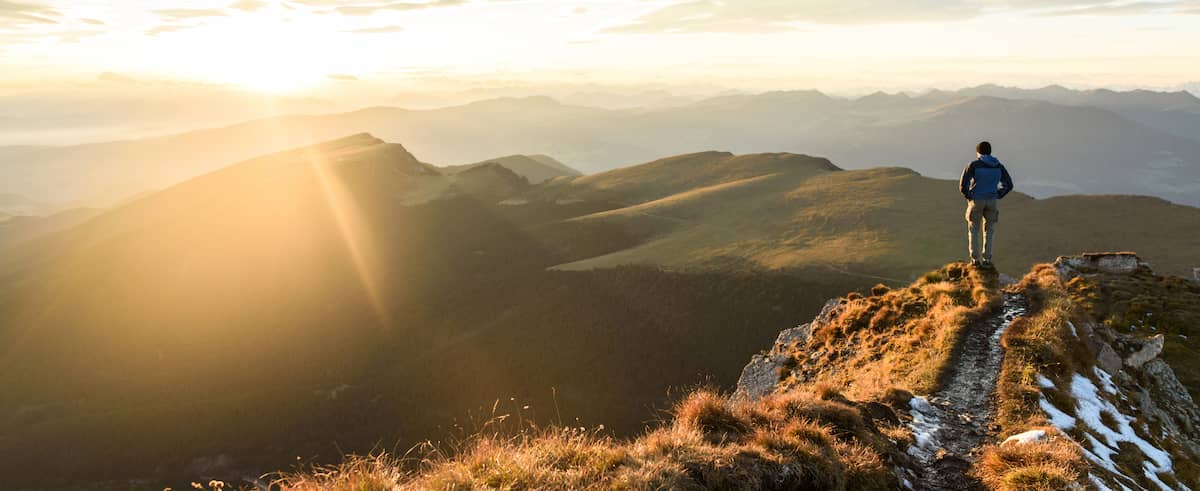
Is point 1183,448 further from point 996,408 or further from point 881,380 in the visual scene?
point 881,380

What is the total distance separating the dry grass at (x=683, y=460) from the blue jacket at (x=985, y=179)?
14.0 meters

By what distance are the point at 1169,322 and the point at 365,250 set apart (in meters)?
203

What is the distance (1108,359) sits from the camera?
54.1 ft

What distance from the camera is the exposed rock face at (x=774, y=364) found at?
22.9 meters

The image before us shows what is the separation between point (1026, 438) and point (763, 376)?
1318 cm

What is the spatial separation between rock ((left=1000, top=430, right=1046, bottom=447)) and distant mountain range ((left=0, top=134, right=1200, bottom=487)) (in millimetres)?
79603

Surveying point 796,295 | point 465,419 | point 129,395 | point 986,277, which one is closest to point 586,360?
point 465,419

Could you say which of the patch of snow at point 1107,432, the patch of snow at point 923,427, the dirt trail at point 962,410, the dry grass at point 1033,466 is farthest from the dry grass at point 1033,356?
the dry grass at point 1033,466

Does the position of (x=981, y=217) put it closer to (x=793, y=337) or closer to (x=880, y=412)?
(x=793, y=337)

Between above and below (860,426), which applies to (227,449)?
below

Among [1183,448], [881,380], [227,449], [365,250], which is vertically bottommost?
[227,449]

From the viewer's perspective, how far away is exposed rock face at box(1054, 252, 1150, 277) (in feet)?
80.7

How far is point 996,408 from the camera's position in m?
13.1

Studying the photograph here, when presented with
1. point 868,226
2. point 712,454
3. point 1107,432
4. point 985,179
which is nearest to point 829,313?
point 985,179
